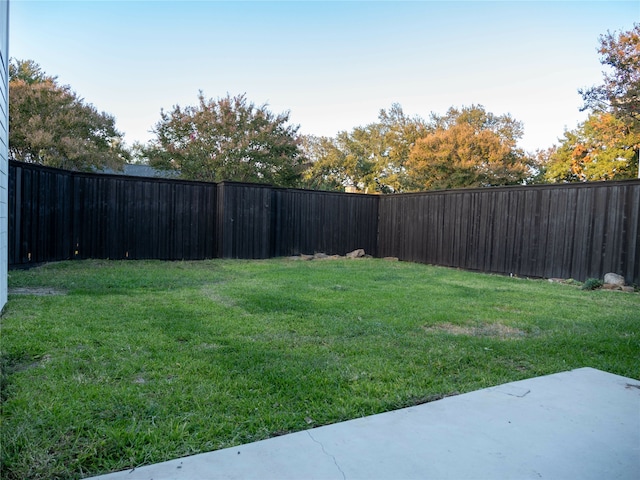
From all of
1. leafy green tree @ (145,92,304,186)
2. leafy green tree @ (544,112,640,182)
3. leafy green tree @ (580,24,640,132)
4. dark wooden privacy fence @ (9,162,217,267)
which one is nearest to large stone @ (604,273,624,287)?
leafy green tree @ (580,24,640,132)

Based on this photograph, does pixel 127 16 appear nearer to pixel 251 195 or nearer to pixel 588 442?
pixel 251 195

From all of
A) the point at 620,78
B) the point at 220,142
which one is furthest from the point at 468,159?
the point at 220,142

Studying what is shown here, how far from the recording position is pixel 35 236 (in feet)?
23.6

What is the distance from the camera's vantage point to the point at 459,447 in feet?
5.66

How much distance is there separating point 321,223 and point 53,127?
9.62 metres

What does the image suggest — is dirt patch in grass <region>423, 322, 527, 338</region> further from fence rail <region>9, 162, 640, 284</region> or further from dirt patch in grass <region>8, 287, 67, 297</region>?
fence rail <region>9, 162, 640, 284</region>

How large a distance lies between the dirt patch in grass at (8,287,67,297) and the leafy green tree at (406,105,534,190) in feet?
58.3

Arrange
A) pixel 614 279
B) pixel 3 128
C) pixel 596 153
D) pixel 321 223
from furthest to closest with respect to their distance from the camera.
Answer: pixel 596 153 → pixel 321 223 → pixel 614 279 → pixel 3 128

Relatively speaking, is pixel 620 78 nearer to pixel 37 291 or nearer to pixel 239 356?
pixel 239 356

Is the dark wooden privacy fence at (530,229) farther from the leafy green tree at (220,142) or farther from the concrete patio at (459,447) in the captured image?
the leafy green tree at (220,142)

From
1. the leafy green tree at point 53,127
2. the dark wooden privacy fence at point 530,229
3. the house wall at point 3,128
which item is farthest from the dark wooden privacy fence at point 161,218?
the leafy green tree at point 53,127

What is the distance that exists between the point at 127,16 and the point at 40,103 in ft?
26.5

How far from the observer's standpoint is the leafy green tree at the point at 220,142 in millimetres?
16359

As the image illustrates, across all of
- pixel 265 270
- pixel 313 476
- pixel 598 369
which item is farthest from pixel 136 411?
pixel 265 270
